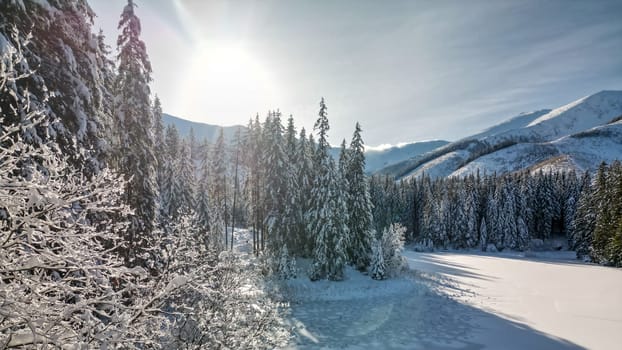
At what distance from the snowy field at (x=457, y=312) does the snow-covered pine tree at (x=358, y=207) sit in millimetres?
2486

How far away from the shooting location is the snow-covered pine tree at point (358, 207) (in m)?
35.2

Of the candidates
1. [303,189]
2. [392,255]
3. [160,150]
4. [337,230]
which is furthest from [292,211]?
[160,150]

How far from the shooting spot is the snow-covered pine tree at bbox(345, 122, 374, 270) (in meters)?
35.2

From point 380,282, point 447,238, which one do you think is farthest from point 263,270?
point 447,238

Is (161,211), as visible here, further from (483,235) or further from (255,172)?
(483,235)

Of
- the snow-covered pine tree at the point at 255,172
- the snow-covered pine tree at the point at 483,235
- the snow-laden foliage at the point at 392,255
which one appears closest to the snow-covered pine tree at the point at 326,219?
the snow-laden foliage at the point at 392,255

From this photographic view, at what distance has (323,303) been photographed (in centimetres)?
2673

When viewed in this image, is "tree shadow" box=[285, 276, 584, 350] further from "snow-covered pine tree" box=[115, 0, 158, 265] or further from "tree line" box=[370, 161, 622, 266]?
"tree line" box=[370, 161, 622, 266]

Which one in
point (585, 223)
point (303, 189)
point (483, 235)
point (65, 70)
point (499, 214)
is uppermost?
point (65, 70)

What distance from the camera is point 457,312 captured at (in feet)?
78.7

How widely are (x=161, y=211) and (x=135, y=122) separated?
11410mm

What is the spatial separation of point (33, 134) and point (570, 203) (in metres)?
89.2

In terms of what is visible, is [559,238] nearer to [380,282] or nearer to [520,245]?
[520,245]

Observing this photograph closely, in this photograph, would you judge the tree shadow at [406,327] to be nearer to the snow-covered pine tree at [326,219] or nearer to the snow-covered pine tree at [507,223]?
the snow-covered pine tree at [326,219]
